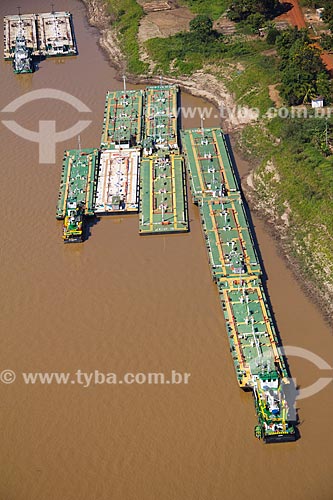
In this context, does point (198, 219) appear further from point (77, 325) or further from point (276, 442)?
point (276, 442)

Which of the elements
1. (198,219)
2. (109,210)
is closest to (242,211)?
(198,219)

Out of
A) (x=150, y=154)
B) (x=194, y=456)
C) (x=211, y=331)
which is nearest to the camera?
(x=194, y=456)

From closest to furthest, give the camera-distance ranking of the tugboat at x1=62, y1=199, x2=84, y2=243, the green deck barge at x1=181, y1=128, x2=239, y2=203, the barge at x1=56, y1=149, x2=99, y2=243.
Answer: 1. the tugboat at x1=62, y1=199, x2=84, y2=243
2. the barge at x1=56, y1=149, x2=99, y2=243
3. the green deck barge at x1=181, y1=128, x2=239, y2=203

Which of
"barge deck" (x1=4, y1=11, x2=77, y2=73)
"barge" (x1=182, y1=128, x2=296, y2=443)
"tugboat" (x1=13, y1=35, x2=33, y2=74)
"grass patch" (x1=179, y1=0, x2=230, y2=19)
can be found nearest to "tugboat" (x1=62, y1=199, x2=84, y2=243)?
"barge" (x1=182, y1=128, x2=296, y2=443)

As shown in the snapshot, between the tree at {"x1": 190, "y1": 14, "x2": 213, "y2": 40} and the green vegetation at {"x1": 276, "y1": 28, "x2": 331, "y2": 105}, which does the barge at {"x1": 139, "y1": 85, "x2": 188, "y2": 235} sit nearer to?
the tree at {"x1": 190, "y1": 14, "x2": 213, "y2": 40}

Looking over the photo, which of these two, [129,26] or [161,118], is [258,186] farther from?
[129,26]

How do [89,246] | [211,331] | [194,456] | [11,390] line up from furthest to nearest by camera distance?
[89,246]
[211,331]
[11,390]
[194,456]

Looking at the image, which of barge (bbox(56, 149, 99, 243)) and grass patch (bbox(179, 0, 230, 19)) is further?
grass patch (bbox(179, 0, 230, 19))
